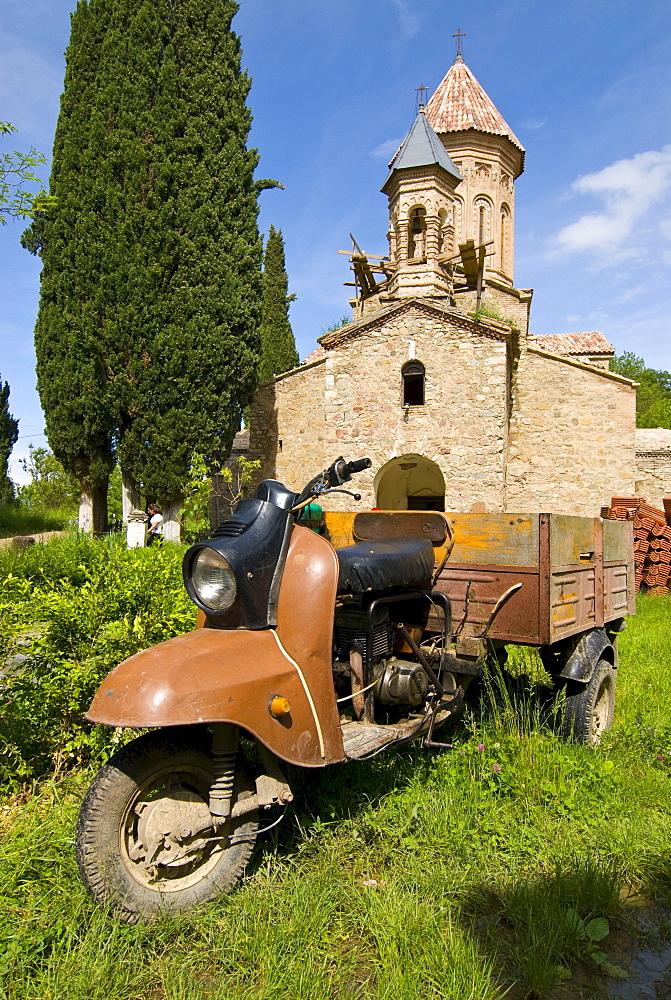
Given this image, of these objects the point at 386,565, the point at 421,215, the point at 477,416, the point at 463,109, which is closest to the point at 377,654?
the point at 386,565

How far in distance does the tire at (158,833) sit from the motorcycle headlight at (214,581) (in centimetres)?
51

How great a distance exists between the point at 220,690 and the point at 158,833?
60 centimetres

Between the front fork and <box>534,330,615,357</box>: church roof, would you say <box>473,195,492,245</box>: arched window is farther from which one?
the front fork

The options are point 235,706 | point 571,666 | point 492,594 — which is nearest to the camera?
point 235,706

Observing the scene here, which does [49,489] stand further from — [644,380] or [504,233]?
[644,380]

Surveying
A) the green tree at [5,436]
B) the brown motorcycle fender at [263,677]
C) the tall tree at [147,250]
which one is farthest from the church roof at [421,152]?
the brown motorcycle fender at [263,677]

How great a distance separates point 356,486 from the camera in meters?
15.1

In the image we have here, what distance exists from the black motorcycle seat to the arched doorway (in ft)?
46.1

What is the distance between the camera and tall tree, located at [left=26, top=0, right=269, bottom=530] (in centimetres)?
1375

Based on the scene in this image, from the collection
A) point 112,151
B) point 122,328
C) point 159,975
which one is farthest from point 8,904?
point 112,151

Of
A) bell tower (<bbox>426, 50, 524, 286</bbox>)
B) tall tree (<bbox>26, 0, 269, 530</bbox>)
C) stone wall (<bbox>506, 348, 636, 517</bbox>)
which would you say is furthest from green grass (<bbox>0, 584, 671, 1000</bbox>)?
bell tower (<bbox>426, 50, 524, 286</bbox>)

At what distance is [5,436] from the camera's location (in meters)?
20.4

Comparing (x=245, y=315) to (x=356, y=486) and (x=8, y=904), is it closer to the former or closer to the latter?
(x=356, y=486)

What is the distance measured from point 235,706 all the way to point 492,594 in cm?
200
